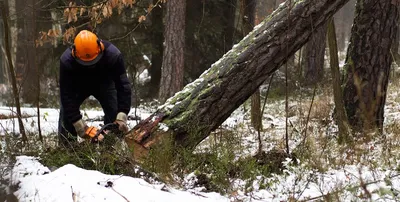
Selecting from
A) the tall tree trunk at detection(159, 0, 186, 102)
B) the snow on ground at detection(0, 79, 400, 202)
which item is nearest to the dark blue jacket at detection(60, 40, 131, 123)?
the snow on ground at detection(0, 79, 400, 202)

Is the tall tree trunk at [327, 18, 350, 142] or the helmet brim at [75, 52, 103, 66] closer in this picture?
the helmet brim at [75, 52, 103, 66]

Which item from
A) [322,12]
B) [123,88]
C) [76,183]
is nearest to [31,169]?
[76,183]

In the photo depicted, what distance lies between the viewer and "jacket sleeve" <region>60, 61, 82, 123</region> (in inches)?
162

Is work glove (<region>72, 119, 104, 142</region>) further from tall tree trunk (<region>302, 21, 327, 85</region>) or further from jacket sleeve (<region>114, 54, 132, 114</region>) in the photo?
tall tree trunk (<region>302, 21, 327, 85</region>)

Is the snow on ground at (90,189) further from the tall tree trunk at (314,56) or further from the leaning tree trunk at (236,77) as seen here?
the tall tree trunk at (314,56)

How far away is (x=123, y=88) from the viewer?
4.28 metres

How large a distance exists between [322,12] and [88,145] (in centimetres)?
246

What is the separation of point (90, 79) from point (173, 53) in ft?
15.5

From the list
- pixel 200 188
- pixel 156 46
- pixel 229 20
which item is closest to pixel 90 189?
pixel 200 188

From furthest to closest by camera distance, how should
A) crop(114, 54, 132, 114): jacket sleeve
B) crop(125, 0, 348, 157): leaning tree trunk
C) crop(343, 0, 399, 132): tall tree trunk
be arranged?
1. crop(343, 0, 399, 132): tall tree trunk
2. crop(114, 54, 132, 114): jacket sleeve
3. crop(125, 0, 348, 157): leaning tree trunk

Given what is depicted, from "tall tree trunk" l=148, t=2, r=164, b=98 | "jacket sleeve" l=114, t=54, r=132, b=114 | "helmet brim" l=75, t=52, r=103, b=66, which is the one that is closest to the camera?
"helmet brim" l=75, t=52, r=103, b=66

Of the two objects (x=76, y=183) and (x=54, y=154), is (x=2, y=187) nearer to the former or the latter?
(x=76, y=183)

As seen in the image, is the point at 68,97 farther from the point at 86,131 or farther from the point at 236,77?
the point at 236,77

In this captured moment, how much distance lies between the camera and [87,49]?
3.95 metres
